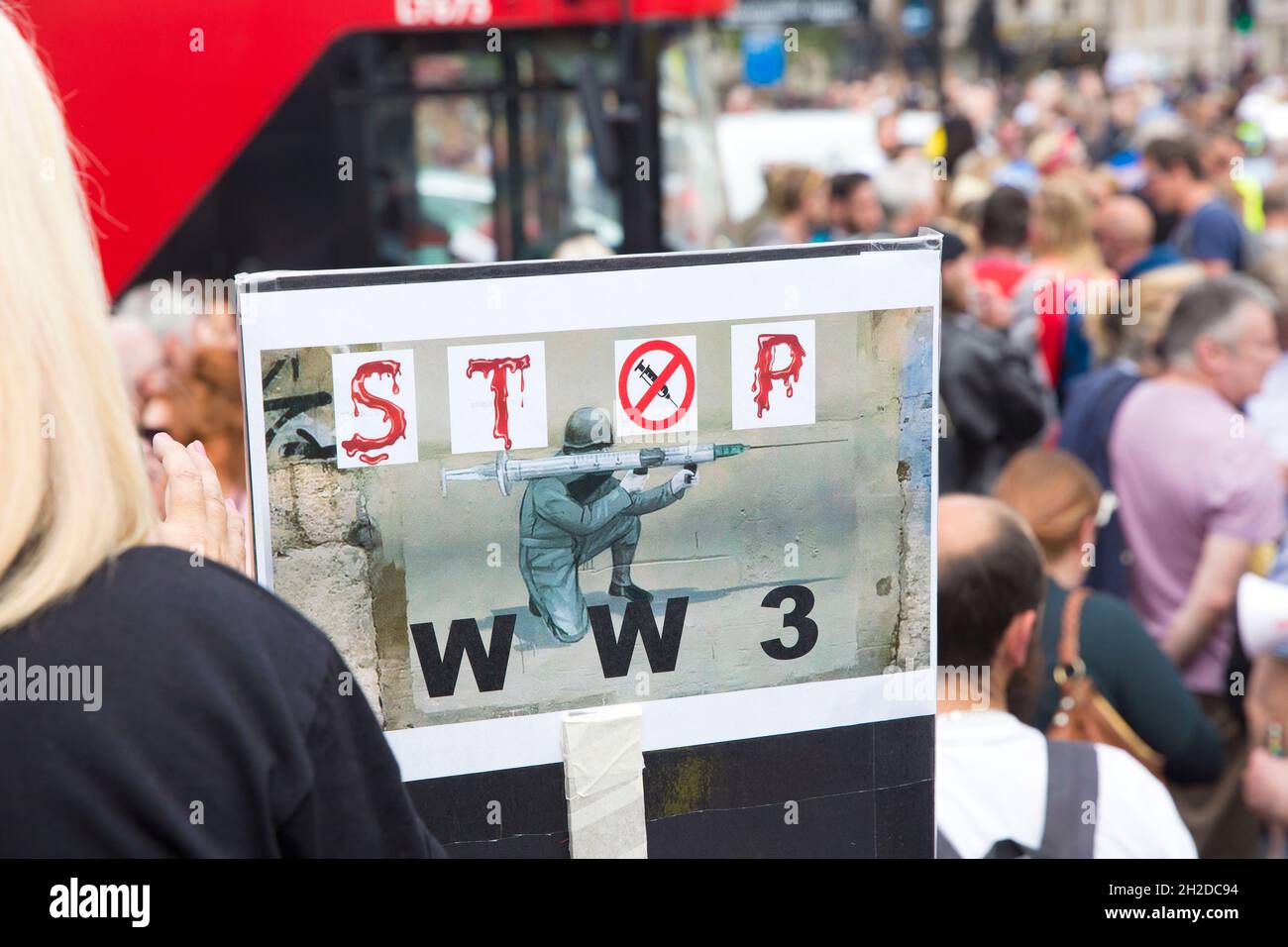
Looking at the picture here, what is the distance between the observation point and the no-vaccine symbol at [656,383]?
1294 millimetres

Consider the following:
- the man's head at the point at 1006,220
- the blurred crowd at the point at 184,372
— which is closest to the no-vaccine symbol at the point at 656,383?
the blurred crowd at the point at 184,372

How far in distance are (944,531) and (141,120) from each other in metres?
3.45

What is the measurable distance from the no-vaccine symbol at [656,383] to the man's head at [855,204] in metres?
5.29

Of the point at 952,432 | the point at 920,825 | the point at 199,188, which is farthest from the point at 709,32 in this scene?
the point at 920,825

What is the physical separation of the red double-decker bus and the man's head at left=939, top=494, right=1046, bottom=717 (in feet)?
10.6

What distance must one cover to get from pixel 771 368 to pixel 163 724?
644mm

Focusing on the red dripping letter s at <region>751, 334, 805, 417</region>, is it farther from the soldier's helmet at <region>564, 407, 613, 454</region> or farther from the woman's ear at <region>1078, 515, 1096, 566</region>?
the woman's ear at <region>1078, 515, 1096, 566</region>

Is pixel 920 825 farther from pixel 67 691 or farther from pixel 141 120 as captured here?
pixel 141 120

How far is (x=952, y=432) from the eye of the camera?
422 cm

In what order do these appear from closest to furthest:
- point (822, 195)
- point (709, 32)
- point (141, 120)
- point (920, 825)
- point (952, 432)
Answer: point (920, 825) < point (952, 432) < point (141, 120) < point (709, 32) < point (822, 195)

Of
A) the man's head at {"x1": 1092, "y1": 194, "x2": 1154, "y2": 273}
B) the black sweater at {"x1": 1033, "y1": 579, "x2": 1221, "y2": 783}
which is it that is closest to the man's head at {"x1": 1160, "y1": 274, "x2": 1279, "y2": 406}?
the black sweater at {"x1": 1033, "y1": 579, "x2": 1221, "y2": 783}

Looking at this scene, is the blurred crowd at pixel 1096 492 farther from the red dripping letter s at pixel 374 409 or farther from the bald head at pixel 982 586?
the red dripping letter s at pixel 374 409

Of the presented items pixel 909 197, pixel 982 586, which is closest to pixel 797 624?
pixel 982 586
